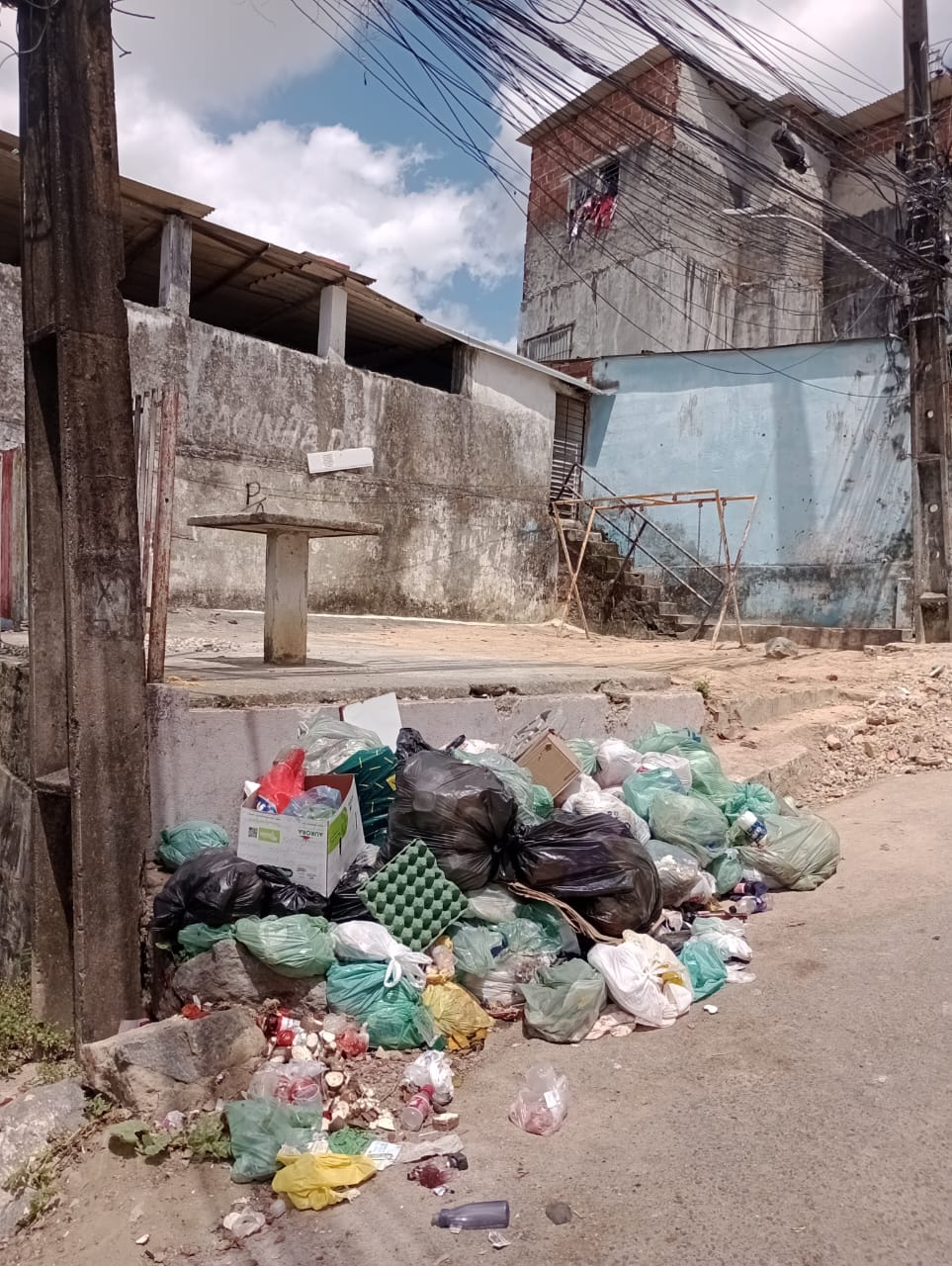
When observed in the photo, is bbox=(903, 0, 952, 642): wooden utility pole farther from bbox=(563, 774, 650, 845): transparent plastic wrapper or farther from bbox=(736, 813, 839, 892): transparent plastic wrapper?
bbox=(563, 774, 650, 845): transparent plastic wrapper

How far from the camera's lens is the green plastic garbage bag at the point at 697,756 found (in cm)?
440

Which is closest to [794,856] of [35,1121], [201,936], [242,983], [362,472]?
[242,983]

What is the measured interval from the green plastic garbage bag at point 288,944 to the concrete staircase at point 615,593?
9.64m

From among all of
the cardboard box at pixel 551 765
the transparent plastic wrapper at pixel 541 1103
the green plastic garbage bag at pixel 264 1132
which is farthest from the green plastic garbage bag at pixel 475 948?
the cardboard box at pixel 551 765

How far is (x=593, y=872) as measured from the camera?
320cm

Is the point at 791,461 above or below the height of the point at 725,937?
above

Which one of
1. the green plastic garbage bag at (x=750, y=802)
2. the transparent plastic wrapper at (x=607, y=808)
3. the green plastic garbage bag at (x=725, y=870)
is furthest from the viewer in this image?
the green plastic garbage bag at (x=750, y=802)

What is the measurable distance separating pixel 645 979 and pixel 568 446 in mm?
11776

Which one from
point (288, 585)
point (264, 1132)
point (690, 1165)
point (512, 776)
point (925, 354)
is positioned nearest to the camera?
point (690, 1165)

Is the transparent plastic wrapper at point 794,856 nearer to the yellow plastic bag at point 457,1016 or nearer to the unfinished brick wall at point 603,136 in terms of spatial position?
the yellow plastic bag at point 457,1016

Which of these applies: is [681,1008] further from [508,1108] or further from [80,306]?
[80,306]

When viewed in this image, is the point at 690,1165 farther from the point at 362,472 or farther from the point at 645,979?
the point at 362,472

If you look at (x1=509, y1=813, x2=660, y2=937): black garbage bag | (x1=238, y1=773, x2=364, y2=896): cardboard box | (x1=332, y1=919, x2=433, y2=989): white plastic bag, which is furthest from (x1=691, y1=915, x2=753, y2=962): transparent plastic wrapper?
(x1=238, y1=773, x2=364, y2=896): cardboard box

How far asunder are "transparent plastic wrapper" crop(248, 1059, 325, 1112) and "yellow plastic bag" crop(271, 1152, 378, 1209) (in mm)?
186
